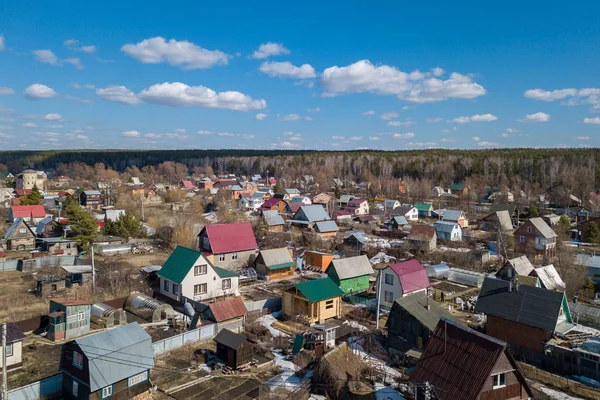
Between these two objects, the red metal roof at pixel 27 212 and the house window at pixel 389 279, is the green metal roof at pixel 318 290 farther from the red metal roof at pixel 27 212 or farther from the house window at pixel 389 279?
the red metal roof at pixel 27 212

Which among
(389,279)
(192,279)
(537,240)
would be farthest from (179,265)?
(537,240)

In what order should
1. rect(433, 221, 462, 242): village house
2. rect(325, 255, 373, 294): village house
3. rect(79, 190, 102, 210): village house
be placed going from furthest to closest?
rect(79, 190, 102, 210): village house, rect(433, 221, 462, 242): village house, rect(325, 255, 373, 294): village house

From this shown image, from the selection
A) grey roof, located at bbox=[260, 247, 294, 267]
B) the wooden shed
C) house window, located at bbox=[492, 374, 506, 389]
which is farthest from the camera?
grey roof, located at bbox=[260, 247, 294, 267]

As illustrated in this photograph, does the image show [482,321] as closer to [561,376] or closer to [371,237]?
[561,376]

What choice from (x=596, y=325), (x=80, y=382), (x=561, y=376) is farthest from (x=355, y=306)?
(x=80, y=382)

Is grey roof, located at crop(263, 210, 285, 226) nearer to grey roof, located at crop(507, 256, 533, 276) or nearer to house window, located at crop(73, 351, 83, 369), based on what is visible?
grey roof, located at crop(507, 256, 533, 276)

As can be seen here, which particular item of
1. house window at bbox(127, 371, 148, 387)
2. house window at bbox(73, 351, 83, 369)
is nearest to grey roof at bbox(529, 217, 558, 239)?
house window at bbox(127, 371, 148, 387)
